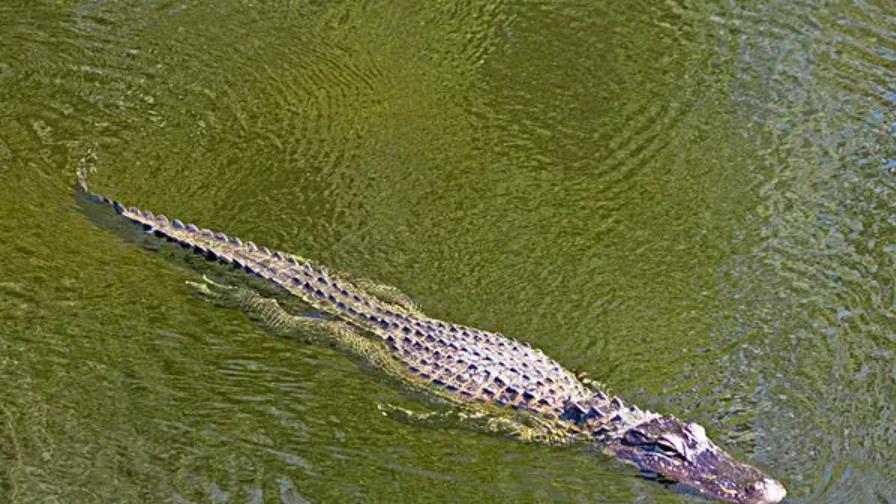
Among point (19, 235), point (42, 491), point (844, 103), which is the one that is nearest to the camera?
point (42, 491)

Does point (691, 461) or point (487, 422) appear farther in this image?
point (487, 422)

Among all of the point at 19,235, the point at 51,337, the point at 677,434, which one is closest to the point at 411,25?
the point at 19,235

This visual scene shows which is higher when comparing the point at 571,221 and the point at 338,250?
the point at 571,221

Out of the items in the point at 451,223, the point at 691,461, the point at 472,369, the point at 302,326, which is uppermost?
the point at 451,223

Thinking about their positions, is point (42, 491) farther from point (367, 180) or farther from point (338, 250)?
point (367, 180)

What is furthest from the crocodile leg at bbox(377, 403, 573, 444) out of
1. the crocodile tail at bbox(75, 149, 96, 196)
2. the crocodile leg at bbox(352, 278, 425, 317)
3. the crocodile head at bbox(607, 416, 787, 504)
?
the crocodile tail at bbox(75, 149, 96, 196)

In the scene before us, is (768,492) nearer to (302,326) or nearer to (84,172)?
(302,326)

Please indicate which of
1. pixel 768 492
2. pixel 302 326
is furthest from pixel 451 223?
pixel 768 492
